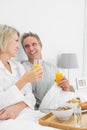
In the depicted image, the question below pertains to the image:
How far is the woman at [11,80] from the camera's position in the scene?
1.84 metres

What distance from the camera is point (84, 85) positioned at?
117 inches

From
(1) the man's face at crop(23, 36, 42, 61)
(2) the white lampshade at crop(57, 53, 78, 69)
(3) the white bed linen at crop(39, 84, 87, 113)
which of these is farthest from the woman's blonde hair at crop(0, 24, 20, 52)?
(2) the white lampshade at crop(57, 53, 78, 69)

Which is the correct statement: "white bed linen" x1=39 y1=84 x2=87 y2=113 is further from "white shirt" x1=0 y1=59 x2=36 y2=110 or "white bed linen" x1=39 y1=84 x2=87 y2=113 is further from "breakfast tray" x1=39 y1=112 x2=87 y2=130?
"breakfast tray" x1=39 y1=112 x2=87 y2=130

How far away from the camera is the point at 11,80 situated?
200 cm

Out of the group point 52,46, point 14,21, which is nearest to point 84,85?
point 52,46

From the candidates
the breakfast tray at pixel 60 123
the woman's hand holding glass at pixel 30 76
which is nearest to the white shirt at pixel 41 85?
the woman's hand holding glass at pixel 30 76

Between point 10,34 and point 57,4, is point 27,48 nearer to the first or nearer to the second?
point 10,34

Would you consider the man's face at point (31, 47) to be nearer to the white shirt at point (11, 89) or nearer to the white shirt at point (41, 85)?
the white shirt at point (41, 85)

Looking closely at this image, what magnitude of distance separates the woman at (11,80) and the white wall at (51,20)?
34cm

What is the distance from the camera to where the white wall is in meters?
2.43

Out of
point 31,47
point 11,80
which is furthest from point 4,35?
point 31,47

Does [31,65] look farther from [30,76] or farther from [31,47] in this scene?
[30,76]

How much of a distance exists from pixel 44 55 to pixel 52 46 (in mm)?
172

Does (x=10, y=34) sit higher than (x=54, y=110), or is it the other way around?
(x=10, y=34)
